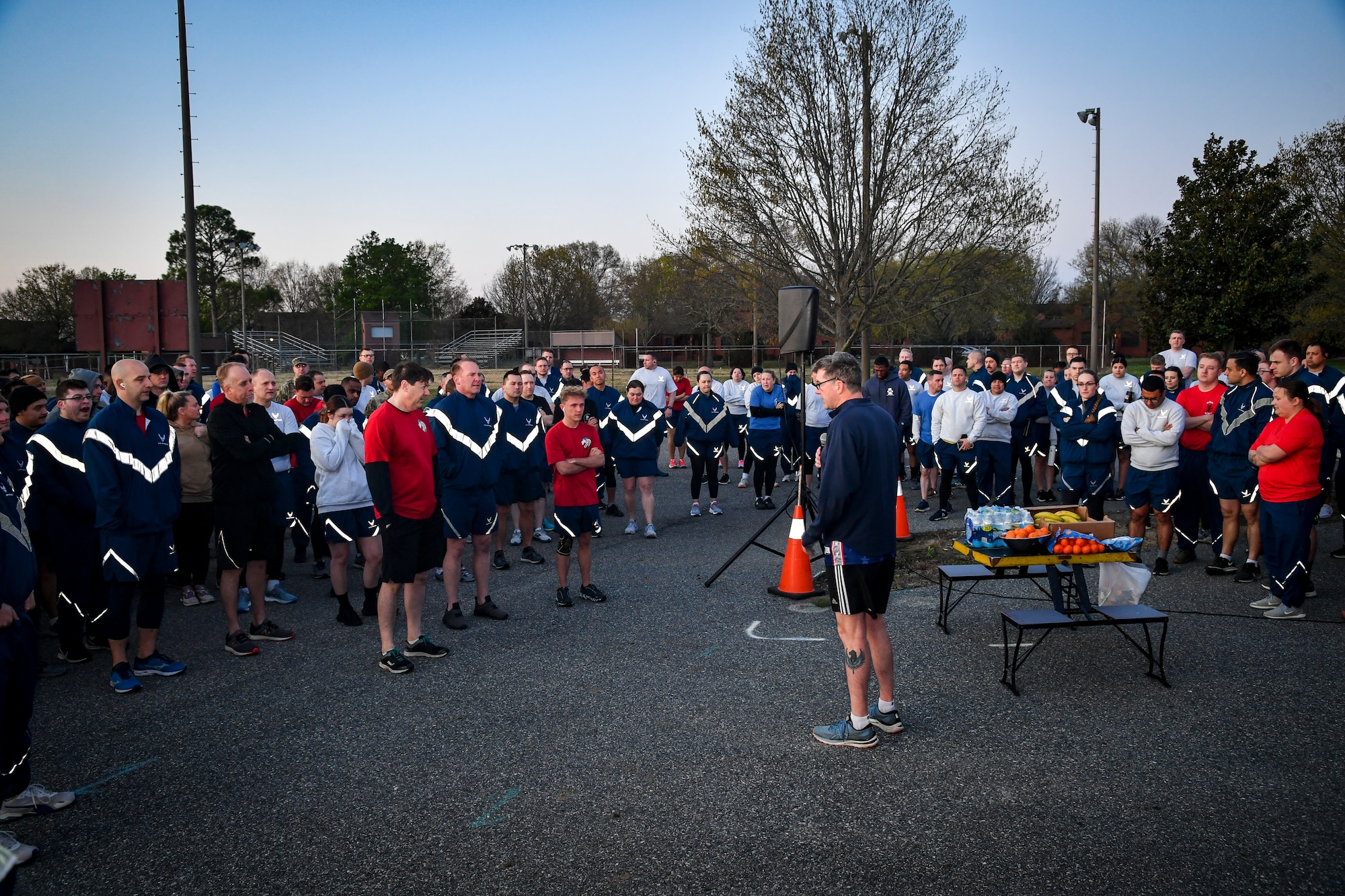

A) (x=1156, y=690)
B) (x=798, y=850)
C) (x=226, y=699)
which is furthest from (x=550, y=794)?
(x=1156, y=690)

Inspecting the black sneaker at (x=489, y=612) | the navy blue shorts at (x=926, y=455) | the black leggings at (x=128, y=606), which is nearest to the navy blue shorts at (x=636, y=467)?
the black sneaker at (x=489, y=612)

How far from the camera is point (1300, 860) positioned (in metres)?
3.42

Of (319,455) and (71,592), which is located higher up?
(319,455)

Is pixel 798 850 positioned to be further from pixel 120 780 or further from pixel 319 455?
pixel 319 455

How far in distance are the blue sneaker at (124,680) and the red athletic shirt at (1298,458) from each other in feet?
27.1

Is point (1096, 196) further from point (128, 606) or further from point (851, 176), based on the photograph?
point (128, 606)

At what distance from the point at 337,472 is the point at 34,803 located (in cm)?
349

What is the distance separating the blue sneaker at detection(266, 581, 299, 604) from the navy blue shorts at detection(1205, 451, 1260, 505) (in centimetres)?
849

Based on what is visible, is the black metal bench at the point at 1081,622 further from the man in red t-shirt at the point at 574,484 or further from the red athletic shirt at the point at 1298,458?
the man in red t-shirt at the point at 574,484

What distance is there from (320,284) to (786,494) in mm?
81075

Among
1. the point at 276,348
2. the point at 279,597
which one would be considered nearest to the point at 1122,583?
the point at 279,597

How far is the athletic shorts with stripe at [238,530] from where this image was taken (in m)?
6.09

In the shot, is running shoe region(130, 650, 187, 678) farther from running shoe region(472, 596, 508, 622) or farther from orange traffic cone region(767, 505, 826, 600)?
orange traffic cone region(767, 505, 826, 600)

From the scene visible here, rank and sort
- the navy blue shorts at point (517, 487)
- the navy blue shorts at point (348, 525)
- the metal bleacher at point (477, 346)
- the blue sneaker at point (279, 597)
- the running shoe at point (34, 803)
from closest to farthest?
the running shoe at point (34, 803)
the navy blue shorts at point (348, 525)
the blue sneaker at point (279, 597)
the navy blue shorts at point (517, 487)
the metal bleacher at point (477, 346)
